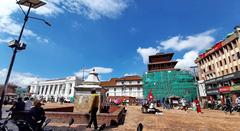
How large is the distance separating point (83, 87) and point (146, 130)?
17.4 feet

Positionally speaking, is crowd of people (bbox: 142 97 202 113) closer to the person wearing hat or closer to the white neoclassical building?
the person wearing hat

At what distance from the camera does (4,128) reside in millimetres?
5434

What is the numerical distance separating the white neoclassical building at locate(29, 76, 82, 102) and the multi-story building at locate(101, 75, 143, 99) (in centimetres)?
1402

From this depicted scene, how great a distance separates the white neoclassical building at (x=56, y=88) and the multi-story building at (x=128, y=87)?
46.0 feet

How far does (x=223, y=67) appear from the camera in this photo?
36.9m

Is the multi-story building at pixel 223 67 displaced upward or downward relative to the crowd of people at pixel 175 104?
upward

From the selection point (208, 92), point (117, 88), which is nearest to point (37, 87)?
point (117, 88)

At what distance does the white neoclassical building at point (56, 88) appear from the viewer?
7301cm

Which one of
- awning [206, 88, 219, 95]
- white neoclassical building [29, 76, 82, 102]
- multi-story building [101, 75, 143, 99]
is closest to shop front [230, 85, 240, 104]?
awning [206, 88, 219, 95]

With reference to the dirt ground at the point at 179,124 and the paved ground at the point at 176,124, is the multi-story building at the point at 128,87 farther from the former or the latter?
the paved ground at the point at 176,124

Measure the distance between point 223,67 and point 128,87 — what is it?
43.9m

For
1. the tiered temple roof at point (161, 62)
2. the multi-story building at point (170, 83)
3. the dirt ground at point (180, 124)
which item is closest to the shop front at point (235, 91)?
the dirt ground at point (180, 124)

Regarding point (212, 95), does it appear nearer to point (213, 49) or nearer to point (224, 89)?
point (224, 89)

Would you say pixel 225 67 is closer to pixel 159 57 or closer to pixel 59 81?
pixel 159 57
